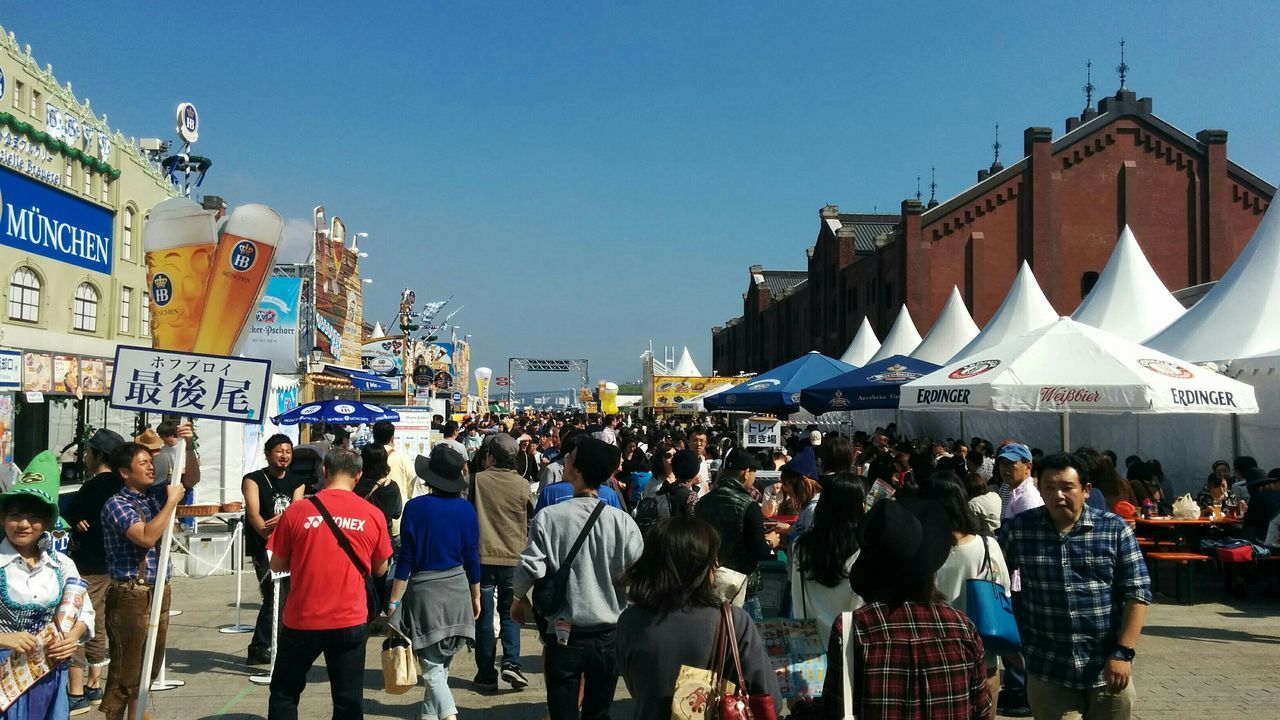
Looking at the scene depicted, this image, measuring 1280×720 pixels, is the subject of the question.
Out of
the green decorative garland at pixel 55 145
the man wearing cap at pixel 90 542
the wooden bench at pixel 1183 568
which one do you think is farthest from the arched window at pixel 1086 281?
the man wearing cap at pixel 90 542

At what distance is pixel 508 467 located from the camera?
7.80m

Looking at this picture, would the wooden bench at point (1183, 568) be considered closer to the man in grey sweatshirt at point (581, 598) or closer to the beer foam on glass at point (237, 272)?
the man in grey sweatshirt at point (581, 598)

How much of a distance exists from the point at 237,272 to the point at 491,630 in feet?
13.3

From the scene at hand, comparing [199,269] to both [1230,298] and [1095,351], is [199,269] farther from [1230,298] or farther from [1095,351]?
[1230,298]

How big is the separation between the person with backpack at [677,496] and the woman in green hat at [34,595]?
4.13 meters

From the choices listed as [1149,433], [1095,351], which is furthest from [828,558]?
[1149,433]

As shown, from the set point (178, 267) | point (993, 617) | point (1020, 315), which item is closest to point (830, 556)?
point (993, 617)

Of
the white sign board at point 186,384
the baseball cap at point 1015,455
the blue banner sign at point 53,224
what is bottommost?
the baseball cap at point 1015,455

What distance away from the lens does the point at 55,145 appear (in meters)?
19.8

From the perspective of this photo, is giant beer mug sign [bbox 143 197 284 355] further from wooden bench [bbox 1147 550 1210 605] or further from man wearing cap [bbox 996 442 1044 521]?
wooden bench [bbox 1147 550 1210 605]

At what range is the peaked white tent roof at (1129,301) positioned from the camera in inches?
768

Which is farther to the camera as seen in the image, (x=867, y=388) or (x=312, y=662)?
(x=867, y=388)

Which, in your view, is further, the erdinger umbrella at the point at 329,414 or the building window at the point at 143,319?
the building window at the point at 143,319

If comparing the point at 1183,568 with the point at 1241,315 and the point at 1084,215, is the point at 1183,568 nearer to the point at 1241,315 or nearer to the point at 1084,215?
the point at 1241,315
